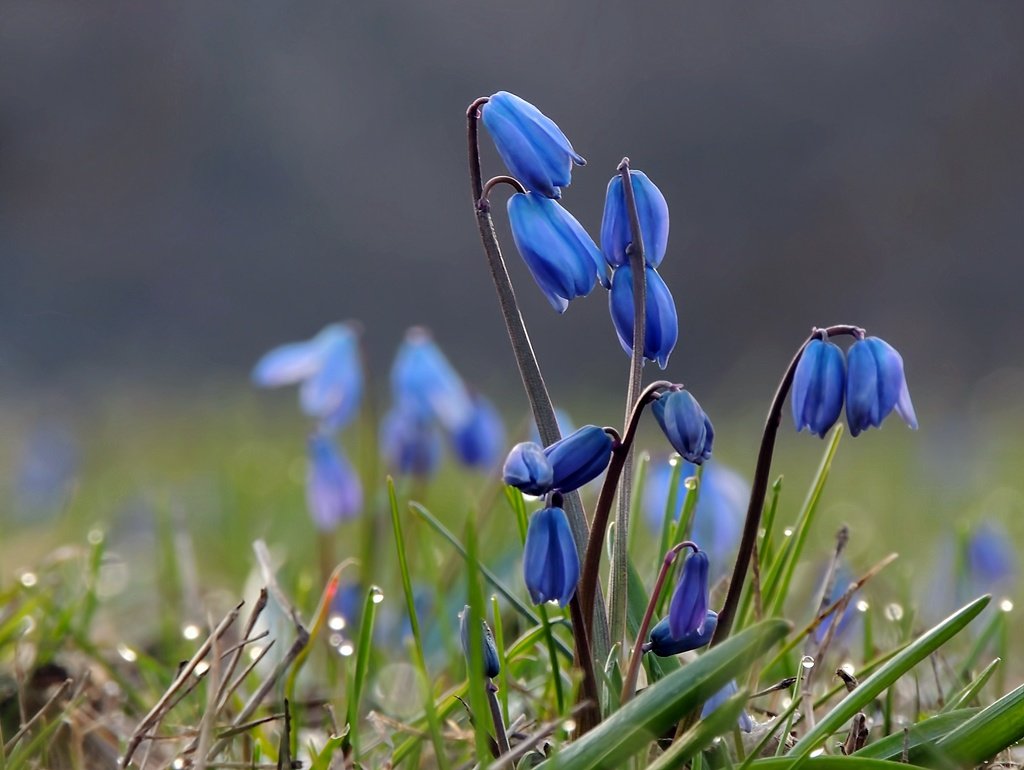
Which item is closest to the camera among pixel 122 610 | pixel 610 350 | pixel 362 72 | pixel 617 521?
pixel 617 521

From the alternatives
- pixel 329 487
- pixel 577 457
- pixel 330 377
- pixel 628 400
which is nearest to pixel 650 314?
pixel 628 400

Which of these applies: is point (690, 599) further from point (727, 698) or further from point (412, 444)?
→ point (412, 444)

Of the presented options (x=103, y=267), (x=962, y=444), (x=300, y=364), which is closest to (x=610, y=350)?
(x=103, y=267)

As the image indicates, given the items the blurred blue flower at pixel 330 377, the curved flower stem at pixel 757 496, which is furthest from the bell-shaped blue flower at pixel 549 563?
the blurred blue flower at pixel 330 377

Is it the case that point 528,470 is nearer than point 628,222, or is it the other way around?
point 528,470

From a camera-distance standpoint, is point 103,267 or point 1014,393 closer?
point 1014,393

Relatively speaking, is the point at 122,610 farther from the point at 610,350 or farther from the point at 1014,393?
the point at 610,350

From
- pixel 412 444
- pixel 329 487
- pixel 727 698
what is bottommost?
pixel 727 698
